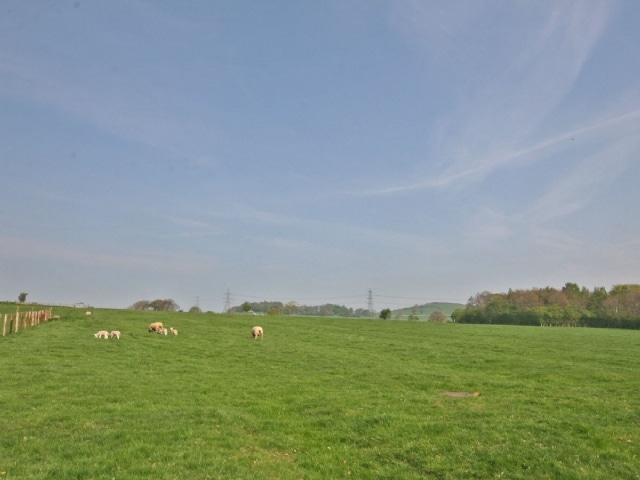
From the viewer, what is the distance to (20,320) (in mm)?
45594

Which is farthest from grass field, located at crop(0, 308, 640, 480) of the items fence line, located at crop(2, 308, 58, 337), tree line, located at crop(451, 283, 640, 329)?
tree line, located at crop(451, 283, 640, 329)

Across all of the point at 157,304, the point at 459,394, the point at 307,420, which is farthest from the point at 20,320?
the point at 157,304

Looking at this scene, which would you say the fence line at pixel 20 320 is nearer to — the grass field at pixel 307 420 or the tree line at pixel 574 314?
the grass field at pixel 307 420

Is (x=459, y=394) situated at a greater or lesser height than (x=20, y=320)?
lesser

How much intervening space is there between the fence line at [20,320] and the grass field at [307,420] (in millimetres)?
12694

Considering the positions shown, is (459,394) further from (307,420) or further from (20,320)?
(20,320)

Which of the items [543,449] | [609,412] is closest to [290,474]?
[543,449]

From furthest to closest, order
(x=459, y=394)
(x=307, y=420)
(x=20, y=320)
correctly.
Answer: (x=20, y=320) → (x=459, y=394) → (x=307, y=420)

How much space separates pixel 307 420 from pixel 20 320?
4235cm

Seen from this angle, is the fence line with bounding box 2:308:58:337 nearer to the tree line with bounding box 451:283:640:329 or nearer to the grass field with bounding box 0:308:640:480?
the grass field with bounding box 0:308:640:480

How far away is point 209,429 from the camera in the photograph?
1409 cm

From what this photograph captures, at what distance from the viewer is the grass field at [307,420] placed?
444 inches

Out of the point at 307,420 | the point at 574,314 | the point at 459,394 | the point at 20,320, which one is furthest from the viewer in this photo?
the point at 574,314

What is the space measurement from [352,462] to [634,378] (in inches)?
871
